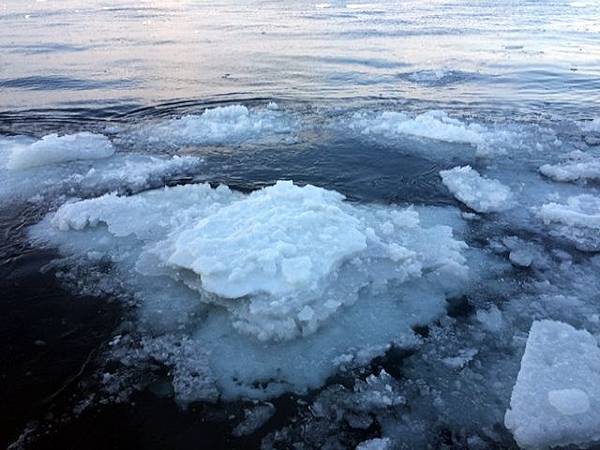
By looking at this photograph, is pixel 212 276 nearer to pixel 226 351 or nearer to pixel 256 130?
pixel 226 351

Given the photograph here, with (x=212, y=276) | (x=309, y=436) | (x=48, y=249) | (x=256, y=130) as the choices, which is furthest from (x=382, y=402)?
(x=256, y=130)

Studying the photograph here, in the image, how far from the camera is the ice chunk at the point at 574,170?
6.93m

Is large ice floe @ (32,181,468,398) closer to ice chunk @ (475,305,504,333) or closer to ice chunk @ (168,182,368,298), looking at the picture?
ice chunk @ (168,182,368,298)

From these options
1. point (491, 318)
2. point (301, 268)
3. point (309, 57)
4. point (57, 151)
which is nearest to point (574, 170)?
point (491, 318)

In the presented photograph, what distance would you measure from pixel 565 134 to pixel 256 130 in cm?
533

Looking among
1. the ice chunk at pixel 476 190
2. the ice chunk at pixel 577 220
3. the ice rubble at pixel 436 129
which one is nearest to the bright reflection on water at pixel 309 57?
the ice rubble at pixel 436 129

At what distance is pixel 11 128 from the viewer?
9.15 meters

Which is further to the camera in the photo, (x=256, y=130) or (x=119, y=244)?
(x=256, y=130)

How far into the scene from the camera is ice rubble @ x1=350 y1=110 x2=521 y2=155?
8227 millimetres

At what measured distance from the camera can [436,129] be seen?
857cm

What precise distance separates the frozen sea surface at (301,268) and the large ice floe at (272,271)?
0.07 ft

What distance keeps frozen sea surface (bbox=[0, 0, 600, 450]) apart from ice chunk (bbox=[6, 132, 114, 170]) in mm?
40

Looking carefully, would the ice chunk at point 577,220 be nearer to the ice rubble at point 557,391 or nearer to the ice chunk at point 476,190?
the ice chunk at point 476,190

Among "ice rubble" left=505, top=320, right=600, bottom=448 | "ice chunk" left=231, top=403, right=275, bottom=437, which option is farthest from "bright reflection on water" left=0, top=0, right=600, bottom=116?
"ice chunk" left=231, top=403, right=275, bottom=437
